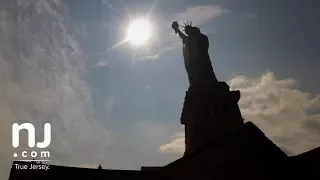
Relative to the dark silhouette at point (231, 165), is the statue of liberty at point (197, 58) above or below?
above

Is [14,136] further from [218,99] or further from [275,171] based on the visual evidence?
[218,99]

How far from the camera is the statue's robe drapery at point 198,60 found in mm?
36750

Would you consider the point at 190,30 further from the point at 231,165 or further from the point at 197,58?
the point at 231,165

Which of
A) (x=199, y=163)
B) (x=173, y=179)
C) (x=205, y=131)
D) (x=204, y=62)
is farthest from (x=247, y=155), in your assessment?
(x=204, y=62)

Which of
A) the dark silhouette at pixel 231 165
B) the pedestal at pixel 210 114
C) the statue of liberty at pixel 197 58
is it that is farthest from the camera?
the statue of liberty at pixel 197 58

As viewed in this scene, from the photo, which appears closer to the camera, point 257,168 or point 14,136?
point 257,168

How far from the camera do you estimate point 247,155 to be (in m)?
20.6

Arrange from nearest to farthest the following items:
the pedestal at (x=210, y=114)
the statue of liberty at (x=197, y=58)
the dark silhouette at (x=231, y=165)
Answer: the dark silhouette at (x=231, y=165) < the pedestal at (x=210, y=114) < the statue of liberty at (x=197, y=58)

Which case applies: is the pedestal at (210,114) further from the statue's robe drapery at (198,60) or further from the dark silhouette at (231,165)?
the dark silhouette at (231,165)

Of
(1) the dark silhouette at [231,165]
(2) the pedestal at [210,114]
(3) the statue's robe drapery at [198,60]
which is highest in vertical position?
(3) the statue's robe drapery at [198,60]

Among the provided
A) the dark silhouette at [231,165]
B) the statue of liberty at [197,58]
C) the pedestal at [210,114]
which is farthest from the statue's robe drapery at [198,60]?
the dark silhouette at [231,165]

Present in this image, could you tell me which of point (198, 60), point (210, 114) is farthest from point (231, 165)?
point (198, 60)

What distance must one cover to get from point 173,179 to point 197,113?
15.2 metres

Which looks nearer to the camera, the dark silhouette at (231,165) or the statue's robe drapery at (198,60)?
the dark silhouette at (231,165)
